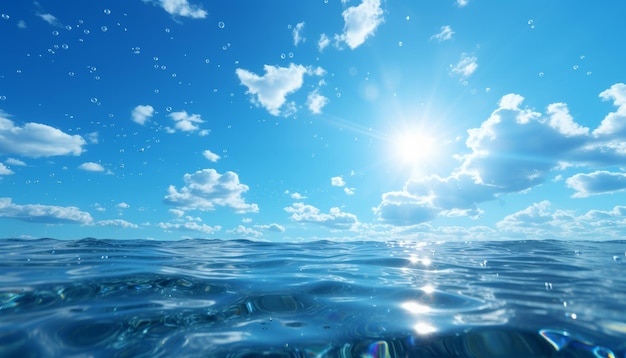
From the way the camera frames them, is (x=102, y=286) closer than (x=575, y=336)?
No

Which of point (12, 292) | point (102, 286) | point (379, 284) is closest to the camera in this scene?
point (12, 292)

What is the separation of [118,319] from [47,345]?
0.65m

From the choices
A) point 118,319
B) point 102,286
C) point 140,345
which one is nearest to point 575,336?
→ point 140,345

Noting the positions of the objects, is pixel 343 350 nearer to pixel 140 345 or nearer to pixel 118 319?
pixel 140 345

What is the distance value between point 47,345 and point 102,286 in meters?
2.40

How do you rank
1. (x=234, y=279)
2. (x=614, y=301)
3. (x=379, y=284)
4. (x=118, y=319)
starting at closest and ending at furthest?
(x=118, y=319), (x=614, y=301), (x=379, y=284), (x=234, y=279)

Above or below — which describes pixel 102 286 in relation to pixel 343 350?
above

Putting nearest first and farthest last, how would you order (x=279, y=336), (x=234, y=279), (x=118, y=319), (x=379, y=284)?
(x=279, y=336) → (x=118, y=319) → (x=379, y=284) → (x=234, y=279)

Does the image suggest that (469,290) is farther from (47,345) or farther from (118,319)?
(47,345)

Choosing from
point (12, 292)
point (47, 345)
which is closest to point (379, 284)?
point (47, 345)

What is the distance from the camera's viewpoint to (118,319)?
11.5 feet

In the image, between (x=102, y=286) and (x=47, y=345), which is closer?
(x=47, y=345)

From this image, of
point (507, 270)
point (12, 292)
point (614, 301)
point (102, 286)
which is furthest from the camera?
point (507, 270)

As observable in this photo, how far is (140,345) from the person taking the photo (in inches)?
115
